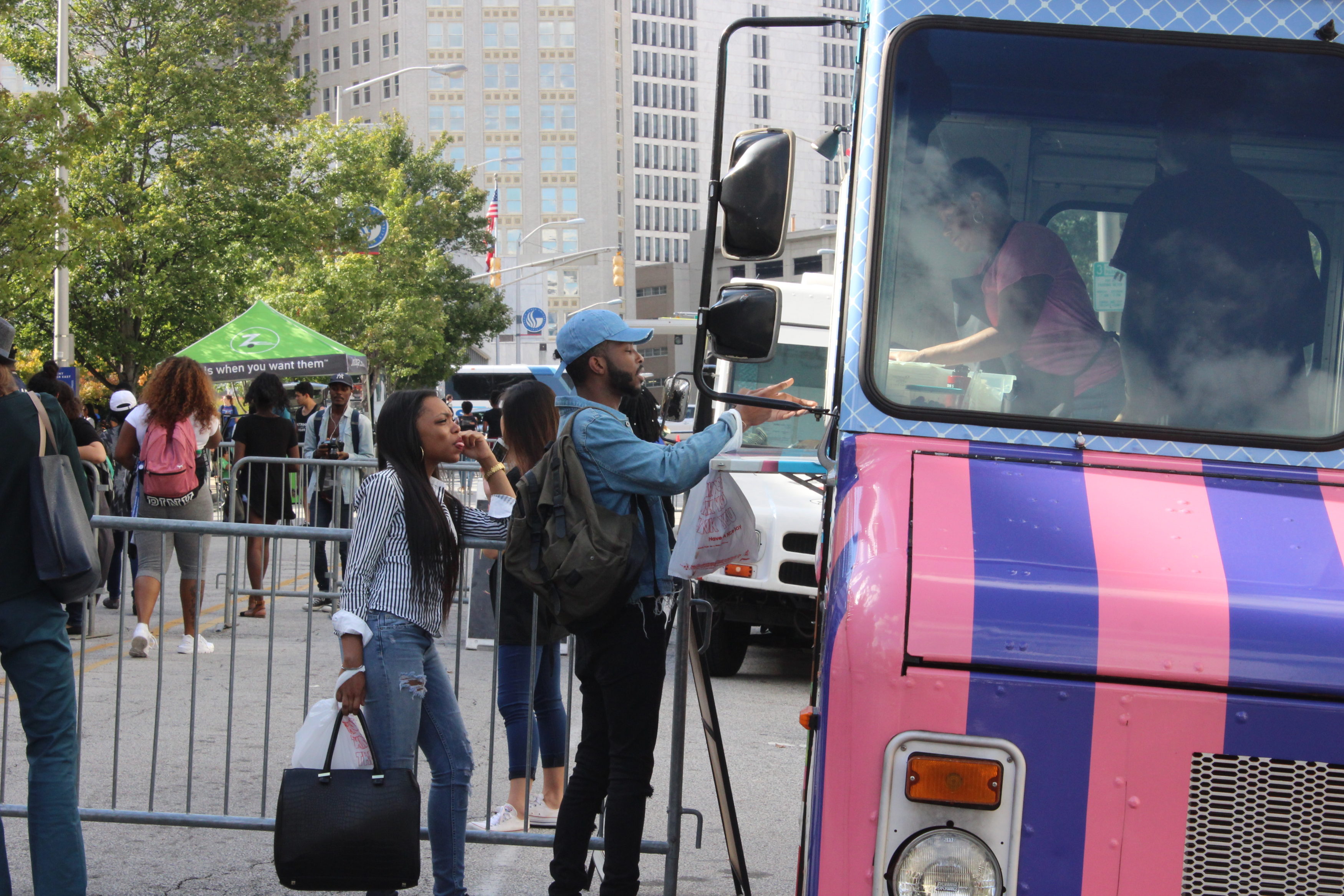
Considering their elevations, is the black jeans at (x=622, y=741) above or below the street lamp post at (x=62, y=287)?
below

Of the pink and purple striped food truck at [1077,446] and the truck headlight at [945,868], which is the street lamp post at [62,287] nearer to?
the pink and purple striped food truck at [1077,446]

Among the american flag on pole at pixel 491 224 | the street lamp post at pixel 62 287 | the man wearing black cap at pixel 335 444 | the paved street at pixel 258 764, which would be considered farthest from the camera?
the american flag on pole at pixel 491 224

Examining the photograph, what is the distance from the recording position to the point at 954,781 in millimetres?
A: 2350

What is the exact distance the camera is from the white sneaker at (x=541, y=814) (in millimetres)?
5215

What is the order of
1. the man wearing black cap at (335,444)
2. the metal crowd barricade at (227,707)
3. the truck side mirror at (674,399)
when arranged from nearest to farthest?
1. the metal crowd barricade at (227,707)
2. the truck side mirror at (674,399)
3. the man wearing black cap at (335,444)

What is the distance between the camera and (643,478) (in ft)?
12.8

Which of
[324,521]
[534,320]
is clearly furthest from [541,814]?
[534,320]

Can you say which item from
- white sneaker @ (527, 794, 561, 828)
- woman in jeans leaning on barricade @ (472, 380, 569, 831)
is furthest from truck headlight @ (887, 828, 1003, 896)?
white sneaker @ (527, 794, 561, 828)

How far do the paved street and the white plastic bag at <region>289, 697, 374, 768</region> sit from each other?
2.93 ft

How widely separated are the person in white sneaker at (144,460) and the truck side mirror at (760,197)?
5.39 metres

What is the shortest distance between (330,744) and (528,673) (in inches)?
53.5

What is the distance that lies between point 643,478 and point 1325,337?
1.78 metres

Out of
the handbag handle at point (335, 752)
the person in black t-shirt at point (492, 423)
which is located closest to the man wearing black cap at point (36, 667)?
the handbag handle at point (335, 752)

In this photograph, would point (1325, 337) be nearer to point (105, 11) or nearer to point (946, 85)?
point (946, 85)
